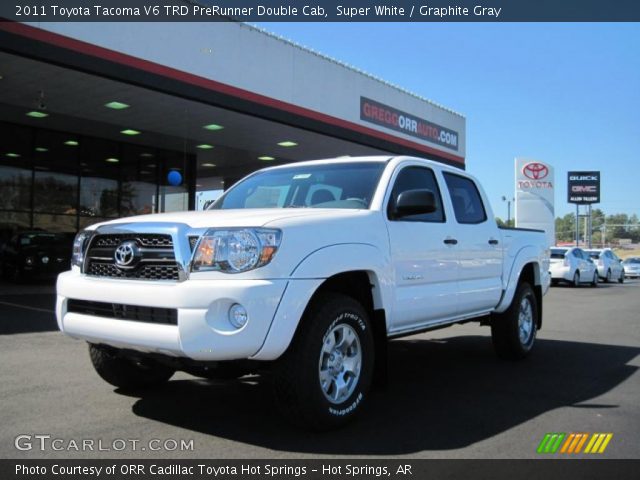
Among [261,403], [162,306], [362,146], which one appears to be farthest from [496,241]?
[362,146]

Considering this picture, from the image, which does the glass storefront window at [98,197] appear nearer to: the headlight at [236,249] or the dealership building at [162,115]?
the dealership building at [162,115]

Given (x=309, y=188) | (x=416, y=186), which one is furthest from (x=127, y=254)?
(x=416, y=186)

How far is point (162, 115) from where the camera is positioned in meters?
16.5

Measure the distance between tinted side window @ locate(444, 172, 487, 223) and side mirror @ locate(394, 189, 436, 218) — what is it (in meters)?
1.20

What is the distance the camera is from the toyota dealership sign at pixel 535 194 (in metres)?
40.8

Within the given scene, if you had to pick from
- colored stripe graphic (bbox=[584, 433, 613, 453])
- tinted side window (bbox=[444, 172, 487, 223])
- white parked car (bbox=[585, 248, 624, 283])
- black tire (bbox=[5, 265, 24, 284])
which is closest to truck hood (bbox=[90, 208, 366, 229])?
tinted side window (bbox=[444, 172, 487, 223])

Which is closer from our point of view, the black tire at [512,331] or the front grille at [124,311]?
the front grille at [124,311]

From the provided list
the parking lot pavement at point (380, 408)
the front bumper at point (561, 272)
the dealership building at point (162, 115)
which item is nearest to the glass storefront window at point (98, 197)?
the dealership building at point (162, 115)

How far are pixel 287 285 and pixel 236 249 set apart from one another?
0.40m

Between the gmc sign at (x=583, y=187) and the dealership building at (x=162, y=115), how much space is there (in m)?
36.0

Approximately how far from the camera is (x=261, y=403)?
4.88 meters

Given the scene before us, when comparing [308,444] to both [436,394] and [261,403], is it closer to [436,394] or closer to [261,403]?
[261,403]

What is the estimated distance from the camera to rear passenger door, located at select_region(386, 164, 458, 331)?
485 cm

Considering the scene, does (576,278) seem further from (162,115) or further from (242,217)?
(242,217)
